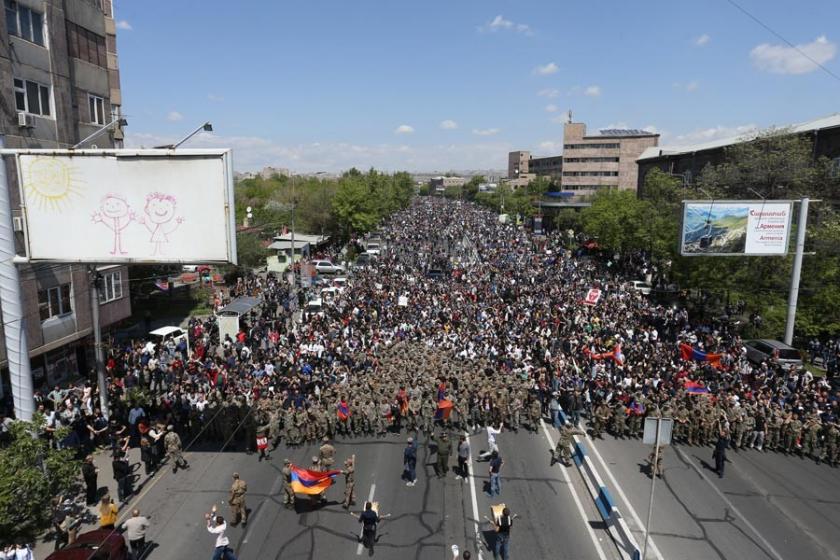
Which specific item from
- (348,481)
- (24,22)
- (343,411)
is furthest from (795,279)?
(24,22)

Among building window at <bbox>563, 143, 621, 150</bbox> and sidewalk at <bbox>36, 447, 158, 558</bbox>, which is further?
building window at <bbox>563, 143, 621, 150</bbox>

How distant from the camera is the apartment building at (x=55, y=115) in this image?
18.6 m

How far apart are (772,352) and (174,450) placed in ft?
80.3

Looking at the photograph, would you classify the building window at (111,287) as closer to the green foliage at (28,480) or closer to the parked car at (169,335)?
the parked car at (169,335)

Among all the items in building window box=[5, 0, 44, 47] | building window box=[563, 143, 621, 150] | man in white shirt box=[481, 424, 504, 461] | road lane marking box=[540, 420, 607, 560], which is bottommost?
road lane marking box=[540, 420, 607, 560]

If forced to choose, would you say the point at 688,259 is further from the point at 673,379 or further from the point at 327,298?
the point at 327,298

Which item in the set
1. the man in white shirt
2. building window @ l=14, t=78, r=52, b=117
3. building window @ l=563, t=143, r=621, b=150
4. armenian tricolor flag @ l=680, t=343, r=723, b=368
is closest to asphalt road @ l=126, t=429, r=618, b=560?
the man in white shirt

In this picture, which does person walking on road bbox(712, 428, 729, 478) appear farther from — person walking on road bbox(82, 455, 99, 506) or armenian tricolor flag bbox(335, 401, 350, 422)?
person walking on road bbox(82, 455, 99, 506)

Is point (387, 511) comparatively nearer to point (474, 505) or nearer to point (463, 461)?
point (474, 505)

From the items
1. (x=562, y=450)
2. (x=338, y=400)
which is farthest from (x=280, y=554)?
(x=562, y=450)

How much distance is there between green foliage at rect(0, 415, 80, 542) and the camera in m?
9.96

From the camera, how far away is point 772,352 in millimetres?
24828

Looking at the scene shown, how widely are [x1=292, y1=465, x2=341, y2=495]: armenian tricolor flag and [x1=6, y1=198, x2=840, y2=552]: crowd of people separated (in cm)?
315

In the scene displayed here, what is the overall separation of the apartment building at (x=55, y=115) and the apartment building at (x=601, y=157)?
99227 millimetres
